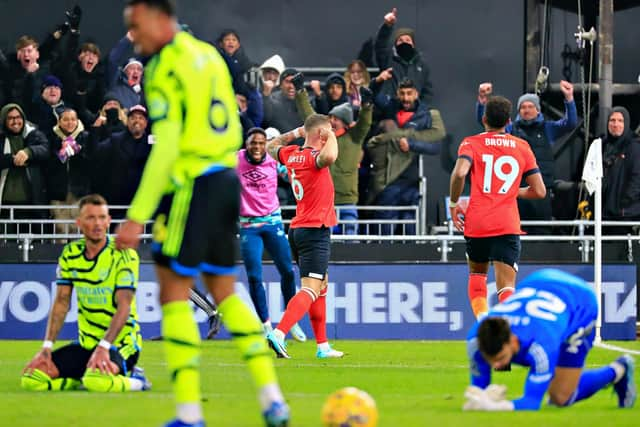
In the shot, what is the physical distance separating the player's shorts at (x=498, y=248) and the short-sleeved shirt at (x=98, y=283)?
3.24 metres

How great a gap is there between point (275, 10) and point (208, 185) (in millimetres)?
14809

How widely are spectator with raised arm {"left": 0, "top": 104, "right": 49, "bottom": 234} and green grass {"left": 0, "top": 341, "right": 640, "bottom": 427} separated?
481 centimetres

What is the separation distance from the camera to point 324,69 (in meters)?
20.7

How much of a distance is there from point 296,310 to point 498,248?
209 centimetres

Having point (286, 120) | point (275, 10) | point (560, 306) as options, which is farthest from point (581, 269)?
point (560, 306)

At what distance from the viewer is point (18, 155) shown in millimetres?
18281

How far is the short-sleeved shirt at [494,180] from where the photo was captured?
11375mm

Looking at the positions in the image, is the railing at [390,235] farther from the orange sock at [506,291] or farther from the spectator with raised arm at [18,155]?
the orange sock at [506,291]

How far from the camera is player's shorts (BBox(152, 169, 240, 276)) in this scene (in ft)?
22.1

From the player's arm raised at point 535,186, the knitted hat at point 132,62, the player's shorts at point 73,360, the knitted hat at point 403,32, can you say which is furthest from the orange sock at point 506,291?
the knitted hat at point 132,62

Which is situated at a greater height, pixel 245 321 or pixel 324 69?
pixel 324 69

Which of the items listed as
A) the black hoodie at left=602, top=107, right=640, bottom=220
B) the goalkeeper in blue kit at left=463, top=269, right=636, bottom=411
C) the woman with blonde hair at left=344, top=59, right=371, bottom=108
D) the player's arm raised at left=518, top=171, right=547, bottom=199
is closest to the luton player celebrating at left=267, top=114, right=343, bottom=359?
the player's arm raised at left=518, top=171, right=547, bottom=199

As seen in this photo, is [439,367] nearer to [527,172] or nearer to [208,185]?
[527,172]

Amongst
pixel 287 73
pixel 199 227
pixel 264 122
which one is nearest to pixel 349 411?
pixel 199 227
